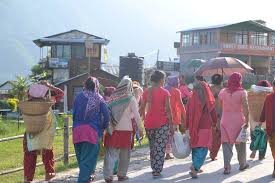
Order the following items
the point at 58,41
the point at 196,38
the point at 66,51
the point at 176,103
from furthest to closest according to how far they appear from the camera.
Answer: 1. the point at 196,38
2. the point at 66,51
3. the point at 58,41
4. the point at 176,103

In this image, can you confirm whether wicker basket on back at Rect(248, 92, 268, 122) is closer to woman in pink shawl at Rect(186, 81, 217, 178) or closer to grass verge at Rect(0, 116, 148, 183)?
woman in pink shawl at Rect(186, 81, 217, 178)

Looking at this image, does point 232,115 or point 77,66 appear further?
point 77,66

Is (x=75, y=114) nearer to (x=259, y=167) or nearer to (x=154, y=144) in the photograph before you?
(x=154, y=144)

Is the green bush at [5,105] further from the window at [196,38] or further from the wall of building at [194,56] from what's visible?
the window at [196,38]

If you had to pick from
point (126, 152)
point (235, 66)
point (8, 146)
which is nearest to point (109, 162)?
point (126, 152)

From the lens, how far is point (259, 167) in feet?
31.1

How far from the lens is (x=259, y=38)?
57906 millimetres

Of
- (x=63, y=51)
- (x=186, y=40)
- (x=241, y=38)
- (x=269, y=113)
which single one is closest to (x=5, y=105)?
(x=63, y=51)

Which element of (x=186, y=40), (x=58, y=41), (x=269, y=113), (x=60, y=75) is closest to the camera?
(x=269, y=113)

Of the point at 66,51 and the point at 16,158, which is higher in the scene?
the point at 66,51

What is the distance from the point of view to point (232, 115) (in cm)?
890

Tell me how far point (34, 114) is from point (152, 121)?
1868 mm

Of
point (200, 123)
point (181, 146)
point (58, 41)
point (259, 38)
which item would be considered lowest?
point (181, 146)

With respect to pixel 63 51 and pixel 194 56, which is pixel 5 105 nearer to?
pixel 63 51
